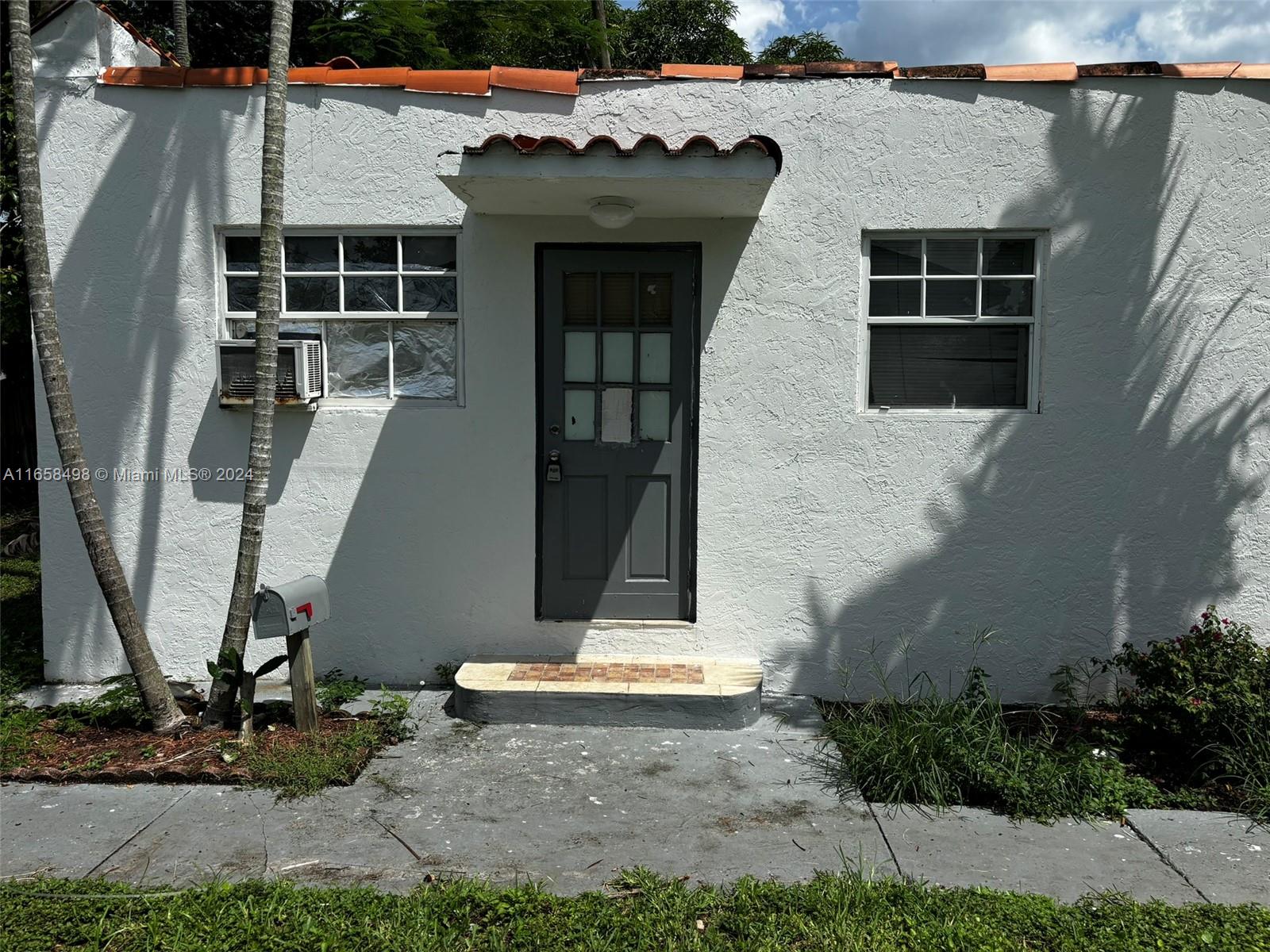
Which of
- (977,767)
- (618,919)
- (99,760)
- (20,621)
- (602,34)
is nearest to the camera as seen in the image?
(618,919)

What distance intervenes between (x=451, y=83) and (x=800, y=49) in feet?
48.9

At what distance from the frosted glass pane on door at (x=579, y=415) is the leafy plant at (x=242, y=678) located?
2028mm

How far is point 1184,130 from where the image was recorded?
16.9ft

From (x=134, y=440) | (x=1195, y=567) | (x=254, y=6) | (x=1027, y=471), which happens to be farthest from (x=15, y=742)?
(x=254, y=6)

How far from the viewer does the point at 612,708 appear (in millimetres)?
4992

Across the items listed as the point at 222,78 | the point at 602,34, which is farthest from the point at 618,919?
the point at 602,34

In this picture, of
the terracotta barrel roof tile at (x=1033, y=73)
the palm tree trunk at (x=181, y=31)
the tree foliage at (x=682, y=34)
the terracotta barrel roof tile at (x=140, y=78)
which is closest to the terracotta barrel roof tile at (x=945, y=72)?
the terracotta barrel roof tile at (x=1033, y=73)

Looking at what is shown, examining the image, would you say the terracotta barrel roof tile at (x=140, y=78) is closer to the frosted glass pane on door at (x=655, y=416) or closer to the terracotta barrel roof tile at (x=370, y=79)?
the terracotta barrel roof tile at (x=370, y=79)

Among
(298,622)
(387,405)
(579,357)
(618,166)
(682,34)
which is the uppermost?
(682,34)

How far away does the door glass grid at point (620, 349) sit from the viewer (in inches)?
215

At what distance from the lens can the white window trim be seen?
5.31 metres

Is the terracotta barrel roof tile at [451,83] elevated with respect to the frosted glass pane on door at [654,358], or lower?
elevated

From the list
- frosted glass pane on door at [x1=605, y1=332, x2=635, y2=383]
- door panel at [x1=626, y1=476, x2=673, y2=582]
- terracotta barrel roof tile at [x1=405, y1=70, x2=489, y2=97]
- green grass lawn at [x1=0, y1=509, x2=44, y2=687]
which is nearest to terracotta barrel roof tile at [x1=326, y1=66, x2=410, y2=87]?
terracotta barrel roof tile at [x1=405, y1=70, x2=489, y2=97]

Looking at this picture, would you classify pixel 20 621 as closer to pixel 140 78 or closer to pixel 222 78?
pixel 140 78
